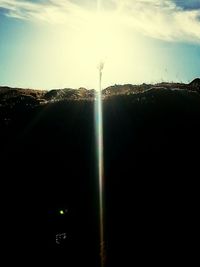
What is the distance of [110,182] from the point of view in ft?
66.4

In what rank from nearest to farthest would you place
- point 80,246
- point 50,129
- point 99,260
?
point 99,260 < point 80,246 < point 50,129

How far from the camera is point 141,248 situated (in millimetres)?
16375

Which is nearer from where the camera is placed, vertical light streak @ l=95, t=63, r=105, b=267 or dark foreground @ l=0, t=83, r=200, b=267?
dark foreground @ l=0, t=83, r=200, b=267

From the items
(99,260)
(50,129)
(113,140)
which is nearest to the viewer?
(99,260)

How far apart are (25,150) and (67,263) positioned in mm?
8488

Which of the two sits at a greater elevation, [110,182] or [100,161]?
[100,161]

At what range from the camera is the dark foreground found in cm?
1695

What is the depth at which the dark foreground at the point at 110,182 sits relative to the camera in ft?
55.6

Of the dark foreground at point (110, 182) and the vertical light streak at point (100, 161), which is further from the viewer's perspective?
the vertical light streak at point (100, 161)

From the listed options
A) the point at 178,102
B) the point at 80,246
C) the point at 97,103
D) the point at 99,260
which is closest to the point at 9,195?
the point at 80,246

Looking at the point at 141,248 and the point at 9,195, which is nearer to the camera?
the point at 141,248

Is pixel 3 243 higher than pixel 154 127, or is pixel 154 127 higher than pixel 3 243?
pixel 154 127

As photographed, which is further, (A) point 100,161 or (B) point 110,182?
(A) point 100,161

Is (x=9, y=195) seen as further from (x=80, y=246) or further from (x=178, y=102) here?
(x=178, y=102)
